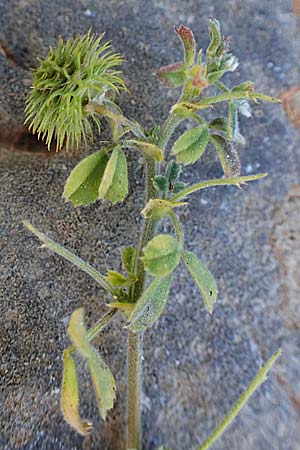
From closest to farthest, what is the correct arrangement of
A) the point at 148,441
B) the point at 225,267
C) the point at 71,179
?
the point at 71,179, the point at 148,441, the point at 225,267

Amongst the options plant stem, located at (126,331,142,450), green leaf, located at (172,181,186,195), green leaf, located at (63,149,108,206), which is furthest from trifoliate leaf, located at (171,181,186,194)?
plant stem, located at (126,331,142,450)

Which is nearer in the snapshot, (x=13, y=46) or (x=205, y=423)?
(x=205, y=423)

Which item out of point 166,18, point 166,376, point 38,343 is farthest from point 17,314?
point 166,18

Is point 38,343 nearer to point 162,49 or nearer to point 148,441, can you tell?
point 148,441

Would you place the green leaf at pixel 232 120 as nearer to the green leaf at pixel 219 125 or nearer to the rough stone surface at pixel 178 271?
the green leaf at pixel 219 125

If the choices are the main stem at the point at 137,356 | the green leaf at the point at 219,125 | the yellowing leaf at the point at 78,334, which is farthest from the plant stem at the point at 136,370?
the yellowing leaf at the point at 78,334

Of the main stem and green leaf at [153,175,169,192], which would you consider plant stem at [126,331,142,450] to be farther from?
green leaf at [153,175,169,192]

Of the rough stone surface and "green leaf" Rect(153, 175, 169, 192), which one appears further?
the rough stone surface
